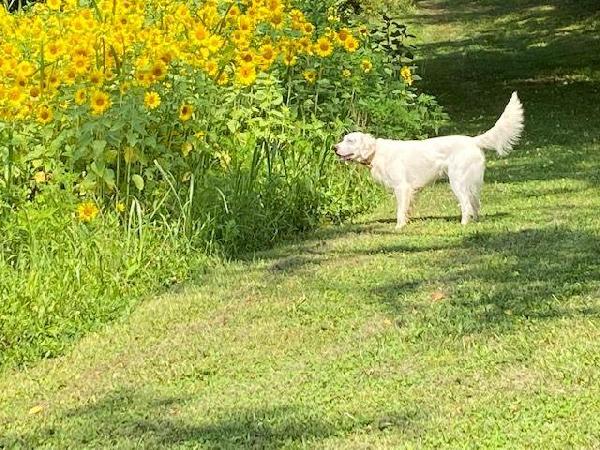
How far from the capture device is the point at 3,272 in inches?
227

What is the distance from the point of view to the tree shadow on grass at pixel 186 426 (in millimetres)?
3973

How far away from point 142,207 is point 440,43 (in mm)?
21451

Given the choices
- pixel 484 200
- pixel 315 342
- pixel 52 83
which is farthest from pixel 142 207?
pixel 484 200

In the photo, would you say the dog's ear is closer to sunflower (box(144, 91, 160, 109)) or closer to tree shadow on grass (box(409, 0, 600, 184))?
sunflower (box(144, 91, 160, 109))

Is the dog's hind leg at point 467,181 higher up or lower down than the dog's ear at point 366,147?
lower down

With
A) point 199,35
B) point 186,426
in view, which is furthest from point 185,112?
point 186,426

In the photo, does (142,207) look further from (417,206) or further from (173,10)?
(417,206)

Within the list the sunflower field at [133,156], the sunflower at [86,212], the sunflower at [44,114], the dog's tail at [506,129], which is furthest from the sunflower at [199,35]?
the dog's tail at [506,129]

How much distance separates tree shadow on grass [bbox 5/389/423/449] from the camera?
397cm

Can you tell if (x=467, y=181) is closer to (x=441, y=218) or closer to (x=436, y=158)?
(x=436, y=158)

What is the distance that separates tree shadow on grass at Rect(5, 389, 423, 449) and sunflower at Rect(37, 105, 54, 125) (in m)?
2.44

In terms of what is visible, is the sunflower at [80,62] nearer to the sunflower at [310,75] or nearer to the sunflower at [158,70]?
the sunflower at [158,70]

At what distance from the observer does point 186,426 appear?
4.19 meters

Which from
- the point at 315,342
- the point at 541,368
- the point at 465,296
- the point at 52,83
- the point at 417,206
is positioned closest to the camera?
the point at 541,368
